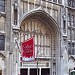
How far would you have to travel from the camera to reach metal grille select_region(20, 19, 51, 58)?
3688cm

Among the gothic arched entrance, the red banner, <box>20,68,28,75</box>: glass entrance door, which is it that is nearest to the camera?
the red banner

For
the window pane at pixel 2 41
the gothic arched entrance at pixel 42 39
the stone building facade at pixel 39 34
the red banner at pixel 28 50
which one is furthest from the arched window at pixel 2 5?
the red banner at pixel 28 50

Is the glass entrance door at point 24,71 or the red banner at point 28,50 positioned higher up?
the red banner at point 28,50

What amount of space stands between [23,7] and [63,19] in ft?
24.9

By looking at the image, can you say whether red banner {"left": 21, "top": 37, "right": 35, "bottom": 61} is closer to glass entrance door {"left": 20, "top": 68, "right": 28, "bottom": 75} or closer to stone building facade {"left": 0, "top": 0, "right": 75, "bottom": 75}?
stone building facade {"left": 0, "top": 0, "right": 75, "bottom": 75}

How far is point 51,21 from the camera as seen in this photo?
38.8 meters

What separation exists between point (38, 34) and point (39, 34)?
8.2 inches

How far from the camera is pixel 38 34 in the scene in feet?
126

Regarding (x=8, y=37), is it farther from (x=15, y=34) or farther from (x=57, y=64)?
(x=57, y=64)

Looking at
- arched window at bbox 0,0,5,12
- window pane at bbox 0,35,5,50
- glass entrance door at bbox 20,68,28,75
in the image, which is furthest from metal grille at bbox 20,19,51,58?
arched window at bbox 0,0,5,12

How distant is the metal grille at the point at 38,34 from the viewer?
36.9 meters

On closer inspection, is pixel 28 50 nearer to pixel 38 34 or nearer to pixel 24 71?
pixel 24 71

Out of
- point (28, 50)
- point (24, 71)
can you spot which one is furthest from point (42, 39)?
point (28, 50)

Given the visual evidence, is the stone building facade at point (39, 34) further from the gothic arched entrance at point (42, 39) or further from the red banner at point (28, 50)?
the red banner at point (28, 50)
